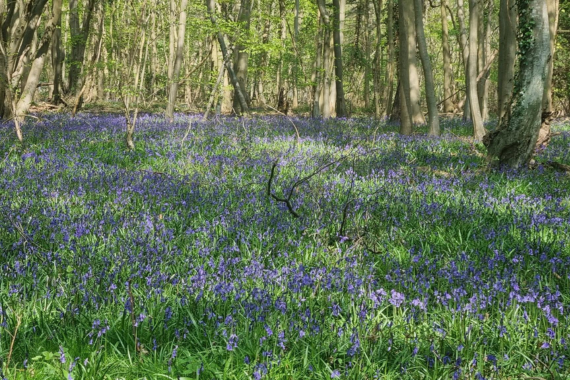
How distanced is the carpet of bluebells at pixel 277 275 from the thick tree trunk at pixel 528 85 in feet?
2.21

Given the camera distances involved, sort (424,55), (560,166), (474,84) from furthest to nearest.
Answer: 1. (424,55)
2. (474,84)
3. (560,166)

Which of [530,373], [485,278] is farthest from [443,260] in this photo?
[530,373]

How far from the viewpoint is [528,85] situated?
6.93 m

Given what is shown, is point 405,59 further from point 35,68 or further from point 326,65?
point 35,68

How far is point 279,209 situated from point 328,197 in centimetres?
73

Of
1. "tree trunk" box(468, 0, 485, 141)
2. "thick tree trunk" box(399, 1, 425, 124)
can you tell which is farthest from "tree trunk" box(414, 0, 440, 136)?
"tree trunk" box(468, 0, 485, 141)

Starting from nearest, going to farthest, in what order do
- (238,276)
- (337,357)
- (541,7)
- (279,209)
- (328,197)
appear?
(337,357) → (238,276) → (279,209) → (328,197) → (541,7)

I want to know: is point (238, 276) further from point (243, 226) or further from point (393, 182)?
point (393, 182)

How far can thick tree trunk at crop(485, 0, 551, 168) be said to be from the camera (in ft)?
22.4

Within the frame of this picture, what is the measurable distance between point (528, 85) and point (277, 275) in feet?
18.6

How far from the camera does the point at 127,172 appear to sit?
257 inches

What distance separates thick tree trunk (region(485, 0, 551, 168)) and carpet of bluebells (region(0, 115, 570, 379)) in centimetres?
67

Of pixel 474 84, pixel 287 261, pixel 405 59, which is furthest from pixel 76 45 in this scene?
pixel 287 261

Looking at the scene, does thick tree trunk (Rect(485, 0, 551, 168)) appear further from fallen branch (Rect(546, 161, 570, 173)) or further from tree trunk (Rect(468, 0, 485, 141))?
tree trunk (Rect(468, 0, 485, 141))
